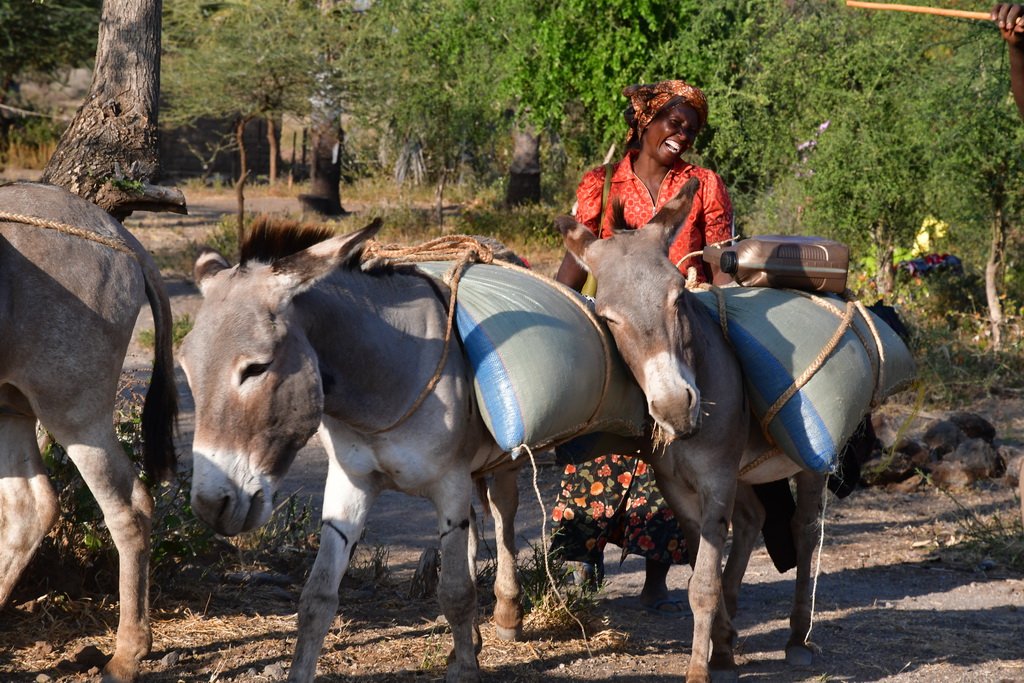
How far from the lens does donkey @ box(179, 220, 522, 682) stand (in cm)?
254

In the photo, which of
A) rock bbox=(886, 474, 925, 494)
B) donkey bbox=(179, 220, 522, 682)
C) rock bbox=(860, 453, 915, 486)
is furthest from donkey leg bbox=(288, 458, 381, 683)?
rock bbox=(886, 474, 925, 494)

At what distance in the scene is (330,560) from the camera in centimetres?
306

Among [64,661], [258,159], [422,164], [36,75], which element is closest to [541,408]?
[64,661]

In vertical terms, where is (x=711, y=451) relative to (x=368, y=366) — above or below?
below

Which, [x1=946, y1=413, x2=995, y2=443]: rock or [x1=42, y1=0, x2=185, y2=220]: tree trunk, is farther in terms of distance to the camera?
[x1=946, y1=413, x2=995, y2=443]: rock

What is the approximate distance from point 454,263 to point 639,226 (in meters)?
1.23

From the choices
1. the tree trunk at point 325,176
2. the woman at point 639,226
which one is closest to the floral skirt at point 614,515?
the woman at point 639,226

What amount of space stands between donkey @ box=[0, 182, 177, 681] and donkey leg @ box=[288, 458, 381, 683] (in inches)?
30.7

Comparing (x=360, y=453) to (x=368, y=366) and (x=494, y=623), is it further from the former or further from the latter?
(x=494, y=623)

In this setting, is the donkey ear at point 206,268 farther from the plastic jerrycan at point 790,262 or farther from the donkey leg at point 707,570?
the plastic jerrycan at point 790,262

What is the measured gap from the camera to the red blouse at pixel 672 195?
4277mm

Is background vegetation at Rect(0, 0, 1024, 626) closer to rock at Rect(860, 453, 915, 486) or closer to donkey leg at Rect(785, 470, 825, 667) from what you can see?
rock at Rect(860, 453, 915, 486)

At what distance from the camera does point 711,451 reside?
350cm

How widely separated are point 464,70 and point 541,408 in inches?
438
